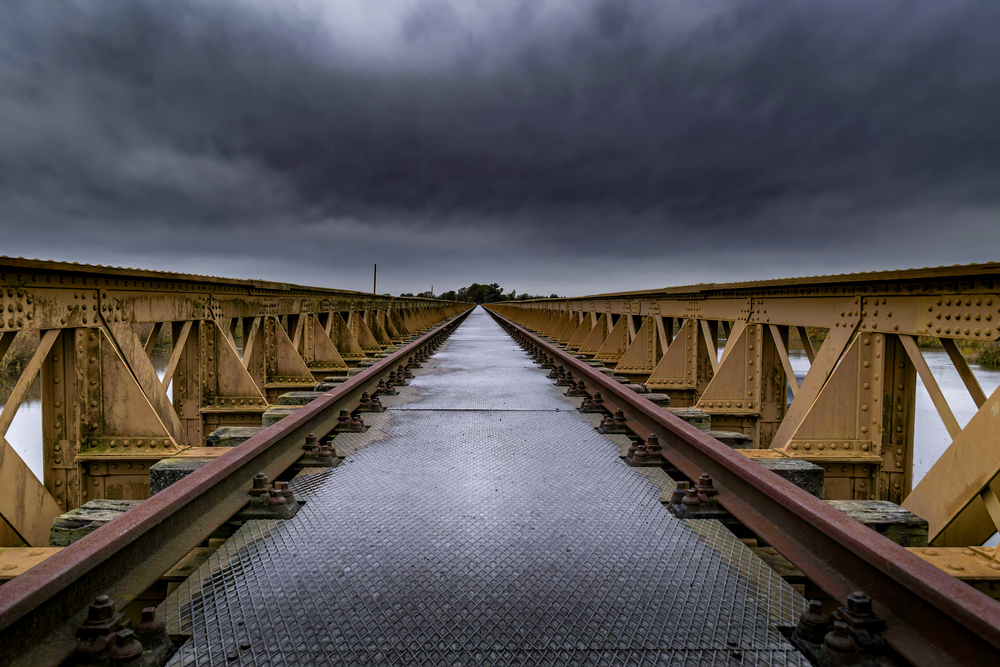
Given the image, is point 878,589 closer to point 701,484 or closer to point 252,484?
point 701,484

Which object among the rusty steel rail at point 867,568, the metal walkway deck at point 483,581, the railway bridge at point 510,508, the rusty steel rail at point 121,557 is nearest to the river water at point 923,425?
the railway bridge at point 510,508

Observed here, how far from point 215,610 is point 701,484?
2297 millimetres

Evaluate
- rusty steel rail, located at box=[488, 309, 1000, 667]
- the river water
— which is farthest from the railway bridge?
the river water

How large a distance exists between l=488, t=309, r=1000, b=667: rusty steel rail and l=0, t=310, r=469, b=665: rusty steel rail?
2439 millimetres

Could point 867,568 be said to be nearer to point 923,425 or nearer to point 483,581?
point 483,581

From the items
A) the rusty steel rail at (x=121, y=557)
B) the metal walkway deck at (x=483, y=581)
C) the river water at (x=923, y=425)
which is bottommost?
the river water at (x=923, y=425)

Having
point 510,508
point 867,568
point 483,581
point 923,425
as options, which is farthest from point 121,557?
point 923,425

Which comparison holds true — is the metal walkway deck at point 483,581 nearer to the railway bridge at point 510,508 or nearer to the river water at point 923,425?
the railway bridge at point 510,508

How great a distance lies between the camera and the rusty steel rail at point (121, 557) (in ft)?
4.71

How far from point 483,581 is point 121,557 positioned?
4.29ft

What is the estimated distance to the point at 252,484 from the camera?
9.20ft

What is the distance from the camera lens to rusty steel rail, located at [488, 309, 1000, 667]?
1.36 m

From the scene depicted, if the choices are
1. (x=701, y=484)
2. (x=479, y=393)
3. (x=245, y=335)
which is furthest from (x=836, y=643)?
(x=245, y=335)

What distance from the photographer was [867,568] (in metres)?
1.72
